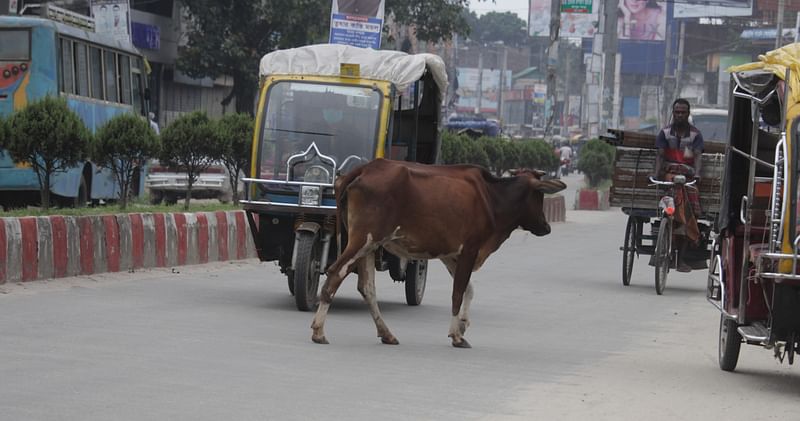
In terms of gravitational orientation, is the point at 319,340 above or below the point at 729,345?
below

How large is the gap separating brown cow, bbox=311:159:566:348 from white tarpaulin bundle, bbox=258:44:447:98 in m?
2.48

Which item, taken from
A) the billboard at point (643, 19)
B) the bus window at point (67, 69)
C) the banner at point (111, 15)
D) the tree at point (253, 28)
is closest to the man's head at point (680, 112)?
the bus window at point (67, 69)

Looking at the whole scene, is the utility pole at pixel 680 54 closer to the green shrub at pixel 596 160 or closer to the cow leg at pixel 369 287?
the green shrub at pixel 596 160

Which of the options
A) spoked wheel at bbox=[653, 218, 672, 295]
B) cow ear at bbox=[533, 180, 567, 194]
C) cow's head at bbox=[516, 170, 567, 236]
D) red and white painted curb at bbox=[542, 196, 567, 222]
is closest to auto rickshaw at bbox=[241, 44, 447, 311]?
cow's head at bbox=[516, 170, 567, 236]

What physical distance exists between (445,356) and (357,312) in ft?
10.9

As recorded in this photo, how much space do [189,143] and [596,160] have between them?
29512mm

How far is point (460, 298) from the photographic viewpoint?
37.4 feet

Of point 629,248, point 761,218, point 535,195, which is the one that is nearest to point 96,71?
point 629,248

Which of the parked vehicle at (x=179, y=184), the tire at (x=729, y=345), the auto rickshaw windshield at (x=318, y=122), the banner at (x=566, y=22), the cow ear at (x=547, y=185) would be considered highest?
the banner at (x=566, y=22)

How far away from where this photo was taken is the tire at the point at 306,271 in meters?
13.2

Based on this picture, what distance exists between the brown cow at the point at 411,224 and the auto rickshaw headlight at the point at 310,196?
6.04 ft

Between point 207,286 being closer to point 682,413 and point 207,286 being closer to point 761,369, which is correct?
point 761,369

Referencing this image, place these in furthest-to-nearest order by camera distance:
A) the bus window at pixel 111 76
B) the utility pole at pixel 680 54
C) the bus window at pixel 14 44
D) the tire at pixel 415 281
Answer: the utility pole at pixel 680 54 < the bus window at pixel 111 76 < the bus window at pixel 14 44 < the tire at pixel 415 281

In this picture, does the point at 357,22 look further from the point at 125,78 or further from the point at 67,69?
the point at 67,69
